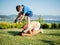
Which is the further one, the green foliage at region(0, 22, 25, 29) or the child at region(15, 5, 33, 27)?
the green foliage at region(0, 22, 25, 29)

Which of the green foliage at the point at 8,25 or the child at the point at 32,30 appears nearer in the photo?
the child at the point at 32,30

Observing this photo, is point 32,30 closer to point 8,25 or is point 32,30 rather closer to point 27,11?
point 27,11

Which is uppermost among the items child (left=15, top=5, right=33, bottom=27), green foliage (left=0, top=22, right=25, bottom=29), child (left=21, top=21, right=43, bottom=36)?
child (left=15, top=5, right=33, bottom=27)

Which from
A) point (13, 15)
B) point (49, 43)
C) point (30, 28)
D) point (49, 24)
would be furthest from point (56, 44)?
point (49, 24)

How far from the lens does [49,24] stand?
801cm

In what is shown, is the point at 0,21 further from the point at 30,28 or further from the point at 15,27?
the point at 30,28

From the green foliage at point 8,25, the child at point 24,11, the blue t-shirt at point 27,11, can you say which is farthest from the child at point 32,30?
the green foliage at point 8,25

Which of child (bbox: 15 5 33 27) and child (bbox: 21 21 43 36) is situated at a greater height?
child (bbox: 15 5 33 27)

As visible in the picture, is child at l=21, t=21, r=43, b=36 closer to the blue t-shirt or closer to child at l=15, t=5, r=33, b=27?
child at l=15, t=5, r=33, b=27

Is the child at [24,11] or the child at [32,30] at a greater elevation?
the child at [24,11]

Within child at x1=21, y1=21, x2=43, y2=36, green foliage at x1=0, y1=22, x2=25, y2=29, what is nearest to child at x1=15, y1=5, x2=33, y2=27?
child at x1=21, y1=21, x2=43, y2=36

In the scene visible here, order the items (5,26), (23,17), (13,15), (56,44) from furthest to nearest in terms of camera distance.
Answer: (5,26), (13,15), (23,17), (56,44)

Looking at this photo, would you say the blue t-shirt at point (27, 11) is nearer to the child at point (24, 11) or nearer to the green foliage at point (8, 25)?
the child at point (24, 11)

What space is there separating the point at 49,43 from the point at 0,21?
415 centimetres
